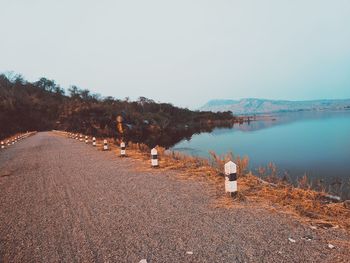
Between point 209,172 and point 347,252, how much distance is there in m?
6.08

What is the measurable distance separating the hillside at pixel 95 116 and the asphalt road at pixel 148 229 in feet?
93.8

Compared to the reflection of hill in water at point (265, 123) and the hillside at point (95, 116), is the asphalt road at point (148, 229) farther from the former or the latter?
the reflection of hill in water at point (265, 123)

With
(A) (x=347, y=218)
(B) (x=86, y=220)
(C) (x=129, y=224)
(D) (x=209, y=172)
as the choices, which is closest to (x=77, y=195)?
(B) (x=86, y=220)

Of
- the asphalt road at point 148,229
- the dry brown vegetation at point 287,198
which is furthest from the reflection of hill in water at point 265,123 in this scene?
the asphalt road at point 148,229

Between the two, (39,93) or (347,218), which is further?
(39,93)

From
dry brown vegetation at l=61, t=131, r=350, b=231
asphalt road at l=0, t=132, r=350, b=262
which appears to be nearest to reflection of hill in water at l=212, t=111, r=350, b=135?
dry brown vegetation at l=61, t=131, r=350, b=231

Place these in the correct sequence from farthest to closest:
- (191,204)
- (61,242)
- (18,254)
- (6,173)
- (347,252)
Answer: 1. (6,173)
2. (191,204)
3. (61,242)
4. (18,254)
5. (347,252)

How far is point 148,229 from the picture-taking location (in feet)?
17.8

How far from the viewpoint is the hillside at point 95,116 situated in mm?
43562

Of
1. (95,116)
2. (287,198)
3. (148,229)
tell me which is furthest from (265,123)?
(148,229)

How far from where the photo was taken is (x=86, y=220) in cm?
607

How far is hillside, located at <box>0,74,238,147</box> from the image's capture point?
43562mm

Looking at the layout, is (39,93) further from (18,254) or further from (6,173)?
(18,254)

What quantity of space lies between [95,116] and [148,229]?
4035 centimetres
